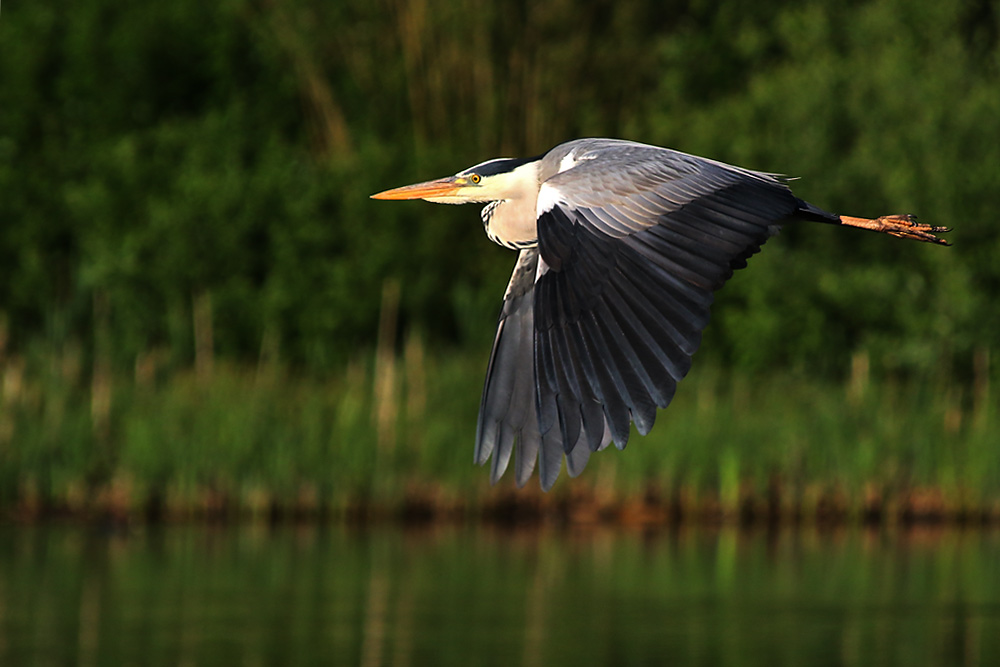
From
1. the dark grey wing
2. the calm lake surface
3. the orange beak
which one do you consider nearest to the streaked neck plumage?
the orange beak

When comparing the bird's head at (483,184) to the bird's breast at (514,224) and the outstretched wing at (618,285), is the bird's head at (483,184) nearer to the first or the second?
the bird's breast at (514,224)

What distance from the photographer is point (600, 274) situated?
523cm

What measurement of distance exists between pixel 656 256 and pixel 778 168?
14.8m

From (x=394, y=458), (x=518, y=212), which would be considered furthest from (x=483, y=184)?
(x=394, y=458)

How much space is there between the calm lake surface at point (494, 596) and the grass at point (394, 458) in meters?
0.27

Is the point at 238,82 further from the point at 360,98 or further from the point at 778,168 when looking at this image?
the point at 778,168

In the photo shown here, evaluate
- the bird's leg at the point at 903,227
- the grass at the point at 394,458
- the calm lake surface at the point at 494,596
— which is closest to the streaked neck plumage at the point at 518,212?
the bird's leg at the point at 903,227

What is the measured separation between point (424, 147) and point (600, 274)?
54.6 ft

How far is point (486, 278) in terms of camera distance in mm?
21031

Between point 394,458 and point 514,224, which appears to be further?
point 394,458

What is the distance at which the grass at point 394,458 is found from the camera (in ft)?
48.1

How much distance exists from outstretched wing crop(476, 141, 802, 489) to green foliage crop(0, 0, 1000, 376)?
39.0 feet

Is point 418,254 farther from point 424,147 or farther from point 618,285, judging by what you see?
point 618,285

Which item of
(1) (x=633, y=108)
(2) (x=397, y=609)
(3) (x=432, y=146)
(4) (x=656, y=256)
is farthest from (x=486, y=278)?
(4) (x=656, y=256)
